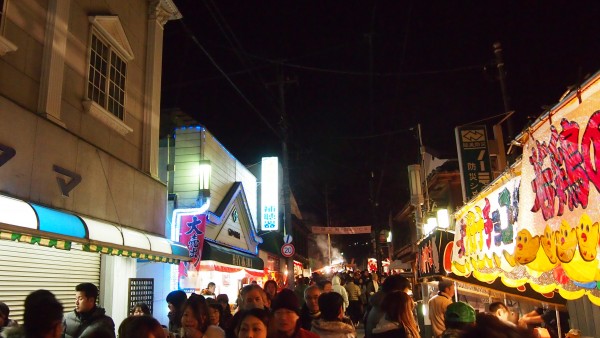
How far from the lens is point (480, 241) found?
739 centimetres

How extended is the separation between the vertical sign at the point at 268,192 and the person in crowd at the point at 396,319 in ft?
62.9

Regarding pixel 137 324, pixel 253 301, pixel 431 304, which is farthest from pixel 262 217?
pixel 137 324

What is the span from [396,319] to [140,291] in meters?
7.30

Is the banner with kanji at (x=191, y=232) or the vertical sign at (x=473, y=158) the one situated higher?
the vertical sign at (x=473, y=158)

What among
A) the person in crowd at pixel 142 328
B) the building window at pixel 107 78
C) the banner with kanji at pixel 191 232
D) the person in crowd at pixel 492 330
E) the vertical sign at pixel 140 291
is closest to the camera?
the person in crowd at pixel 492 330

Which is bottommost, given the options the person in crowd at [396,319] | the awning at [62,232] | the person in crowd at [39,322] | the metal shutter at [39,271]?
the person in crowd at [396,319]

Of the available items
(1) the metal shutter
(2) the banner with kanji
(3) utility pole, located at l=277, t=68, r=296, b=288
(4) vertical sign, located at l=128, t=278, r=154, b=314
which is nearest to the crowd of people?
(1) the metal shutter

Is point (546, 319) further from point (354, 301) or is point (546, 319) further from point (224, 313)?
point (354, 301)

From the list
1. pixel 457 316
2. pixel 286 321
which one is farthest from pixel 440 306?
pixel 286 321

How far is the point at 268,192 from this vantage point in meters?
24.6

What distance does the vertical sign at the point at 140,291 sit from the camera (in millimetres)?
10398

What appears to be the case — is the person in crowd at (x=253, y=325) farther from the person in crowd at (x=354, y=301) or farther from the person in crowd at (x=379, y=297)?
the person in crowd at (x=354, y=301)

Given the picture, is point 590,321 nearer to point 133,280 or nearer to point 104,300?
point 133,280

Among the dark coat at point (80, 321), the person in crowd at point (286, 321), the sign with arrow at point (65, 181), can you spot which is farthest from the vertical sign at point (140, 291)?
the person in crowd at point (286, 321)
